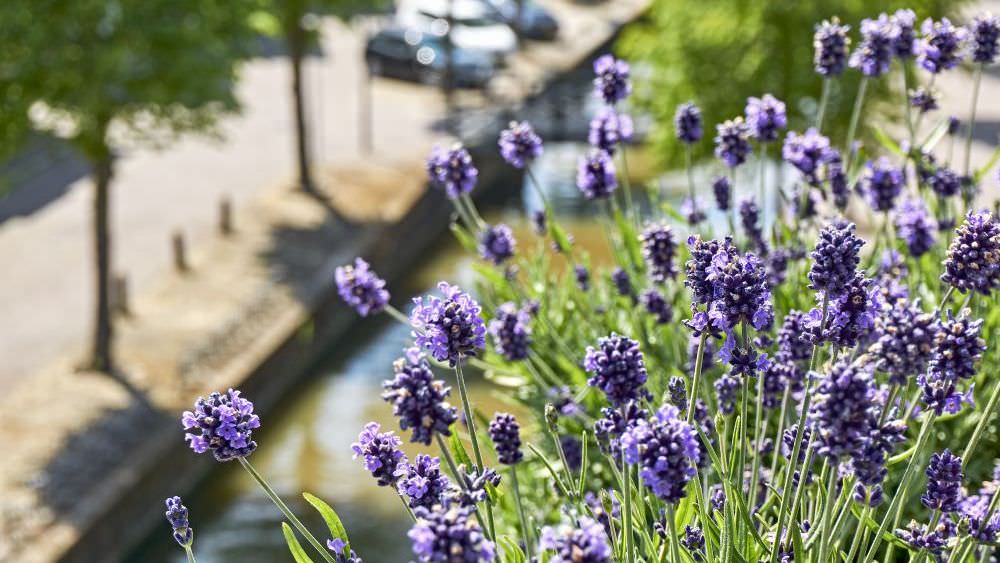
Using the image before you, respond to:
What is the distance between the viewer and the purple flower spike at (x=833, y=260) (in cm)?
521

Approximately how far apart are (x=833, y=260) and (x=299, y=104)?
2060cm

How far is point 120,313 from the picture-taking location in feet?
65.0

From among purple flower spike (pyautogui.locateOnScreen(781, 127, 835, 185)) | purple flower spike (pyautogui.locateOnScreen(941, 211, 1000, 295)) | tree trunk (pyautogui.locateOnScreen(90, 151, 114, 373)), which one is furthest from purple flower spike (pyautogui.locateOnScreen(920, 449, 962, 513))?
tree trunk (pyautogui.locateOnScreen(90, 151, 114, 373))

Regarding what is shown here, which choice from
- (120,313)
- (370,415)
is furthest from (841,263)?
(120,313)

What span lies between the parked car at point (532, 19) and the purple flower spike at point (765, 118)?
28.1 metres

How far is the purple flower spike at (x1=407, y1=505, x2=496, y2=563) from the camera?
13.2ft

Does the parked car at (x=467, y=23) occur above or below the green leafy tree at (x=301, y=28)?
below

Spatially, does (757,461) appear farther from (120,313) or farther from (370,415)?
(120,313)

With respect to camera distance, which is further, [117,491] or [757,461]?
[117,491]

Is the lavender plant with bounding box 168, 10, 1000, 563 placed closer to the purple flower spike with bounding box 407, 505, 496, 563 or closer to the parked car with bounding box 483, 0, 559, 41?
the purple flower spike with bounding box 407, 505, 496, 563

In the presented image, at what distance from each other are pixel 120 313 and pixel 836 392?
1673cm

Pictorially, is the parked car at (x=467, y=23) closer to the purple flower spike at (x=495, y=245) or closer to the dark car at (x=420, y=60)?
the dark car at (x=420, y=60)

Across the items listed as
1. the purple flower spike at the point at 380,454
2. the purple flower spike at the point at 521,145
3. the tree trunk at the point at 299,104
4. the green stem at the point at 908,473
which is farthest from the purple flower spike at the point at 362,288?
the tree trunk at the point at 299,104

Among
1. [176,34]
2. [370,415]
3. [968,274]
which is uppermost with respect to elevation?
[968,274]
